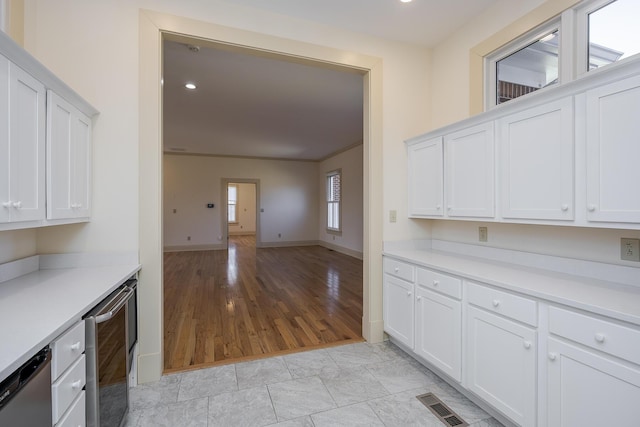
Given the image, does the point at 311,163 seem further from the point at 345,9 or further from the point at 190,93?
the point at 345,9

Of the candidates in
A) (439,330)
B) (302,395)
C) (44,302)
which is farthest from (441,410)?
(44,302)

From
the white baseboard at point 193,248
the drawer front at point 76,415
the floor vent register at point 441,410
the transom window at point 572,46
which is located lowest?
the floor vent register at point 441,410

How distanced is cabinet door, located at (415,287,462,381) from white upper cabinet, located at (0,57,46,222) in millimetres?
2414

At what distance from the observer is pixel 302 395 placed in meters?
1.99

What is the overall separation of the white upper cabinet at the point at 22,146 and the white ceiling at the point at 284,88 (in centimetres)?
157

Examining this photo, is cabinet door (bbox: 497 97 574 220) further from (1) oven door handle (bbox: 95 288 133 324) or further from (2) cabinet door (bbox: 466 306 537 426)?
(1) oven door handle (bbox: 95 288 133 324)

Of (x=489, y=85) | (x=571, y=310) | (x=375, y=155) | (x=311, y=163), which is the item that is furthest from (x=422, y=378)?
(x=311, y=163)

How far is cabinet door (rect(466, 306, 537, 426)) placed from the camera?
150cm

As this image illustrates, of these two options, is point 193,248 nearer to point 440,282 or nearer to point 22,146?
point 22,146

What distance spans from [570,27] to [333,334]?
3.00 meters

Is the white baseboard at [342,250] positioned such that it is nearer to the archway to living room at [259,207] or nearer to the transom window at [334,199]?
the archway to living room at [259,207]

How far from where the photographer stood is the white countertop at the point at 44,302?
907 millimetres

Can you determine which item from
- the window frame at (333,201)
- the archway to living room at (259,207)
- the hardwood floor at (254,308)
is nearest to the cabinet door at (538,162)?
the archway to living room at (259,207)

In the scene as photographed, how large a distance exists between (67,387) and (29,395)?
267mm
